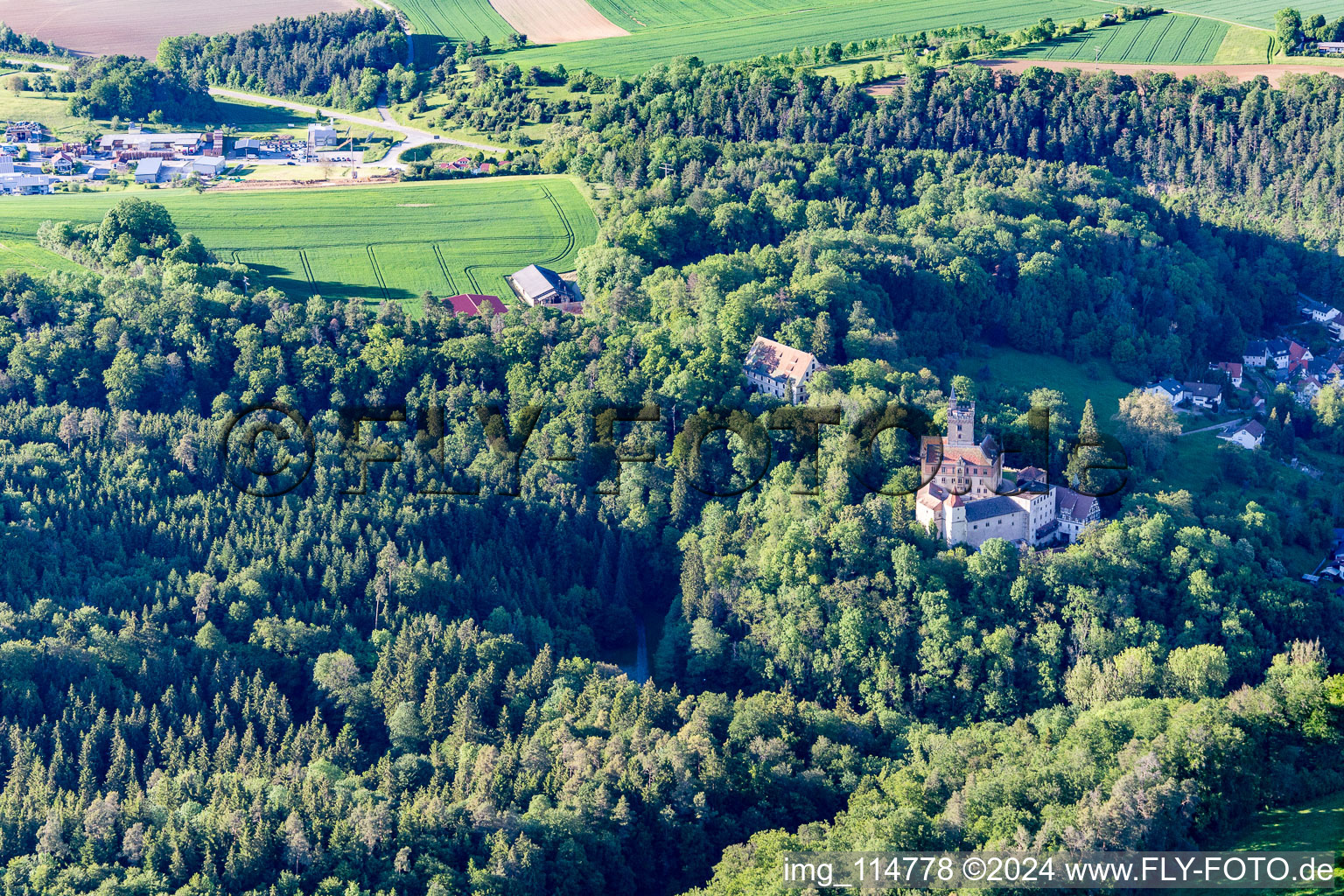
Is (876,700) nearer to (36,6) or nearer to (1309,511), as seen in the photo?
(1309,511)

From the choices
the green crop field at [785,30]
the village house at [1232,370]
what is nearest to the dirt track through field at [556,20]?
the green crop field at [785,30]

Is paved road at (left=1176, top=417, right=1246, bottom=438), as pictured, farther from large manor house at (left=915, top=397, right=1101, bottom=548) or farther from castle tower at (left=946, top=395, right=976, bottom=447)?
castle tower at (left=946, top=395, right=976, bottom=447)

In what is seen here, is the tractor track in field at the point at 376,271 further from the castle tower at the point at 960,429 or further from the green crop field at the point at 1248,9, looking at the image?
the green crop field at the point at 1248,9

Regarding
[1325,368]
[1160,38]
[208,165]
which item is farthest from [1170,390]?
[208,165]

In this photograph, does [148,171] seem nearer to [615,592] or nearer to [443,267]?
[443,267]

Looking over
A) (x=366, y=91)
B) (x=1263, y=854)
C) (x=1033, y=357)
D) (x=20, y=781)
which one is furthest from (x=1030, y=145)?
(x=20, y=781)
